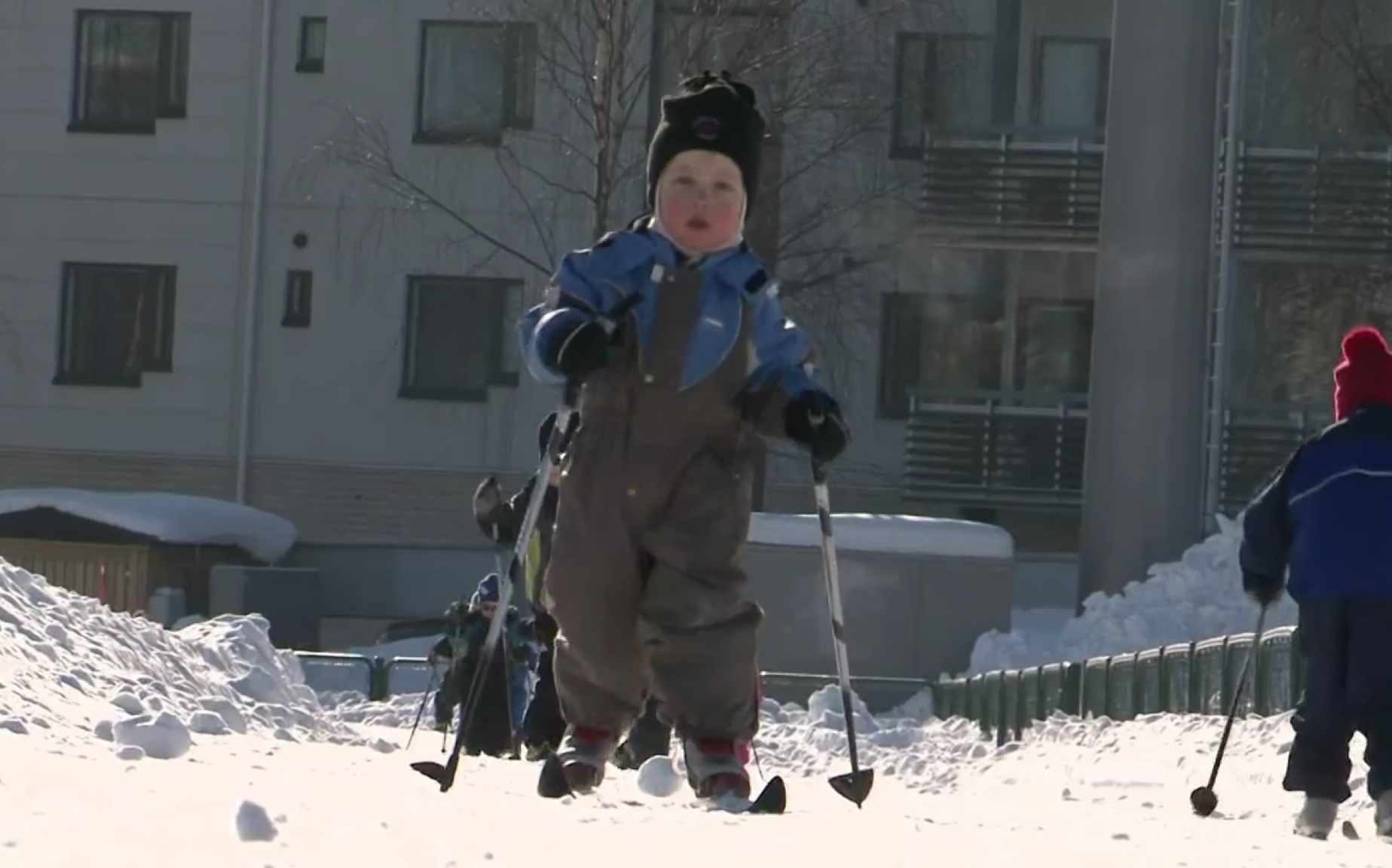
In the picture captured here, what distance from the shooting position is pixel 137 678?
9648mm

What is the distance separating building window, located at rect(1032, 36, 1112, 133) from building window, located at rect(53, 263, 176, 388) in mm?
10542

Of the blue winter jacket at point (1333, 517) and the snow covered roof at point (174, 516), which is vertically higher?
the blue winter jacket at point (1333, 517)

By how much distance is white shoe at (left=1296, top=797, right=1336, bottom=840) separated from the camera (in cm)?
796

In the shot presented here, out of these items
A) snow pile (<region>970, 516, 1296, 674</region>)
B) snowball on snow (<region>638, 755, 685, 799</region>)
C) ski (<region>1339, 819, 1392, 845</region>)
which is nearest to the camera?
snowball on snow (<region>638, 755, 685, 799</region>)

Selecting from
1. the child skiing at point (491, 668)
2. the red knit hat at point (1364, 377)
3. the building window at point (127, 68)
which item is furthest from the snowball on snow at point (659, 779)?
the building window at point (127, 68)

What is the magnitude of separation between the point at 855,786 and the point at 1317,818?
2.14 m

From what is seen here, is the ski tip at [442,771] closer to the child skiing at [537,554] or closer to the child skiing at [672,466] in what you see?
the child skiing at [672,466]

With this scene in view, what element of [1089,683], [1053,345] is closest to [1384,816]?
[1089,683]

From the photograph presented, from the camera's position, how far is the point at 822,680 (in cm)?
1877

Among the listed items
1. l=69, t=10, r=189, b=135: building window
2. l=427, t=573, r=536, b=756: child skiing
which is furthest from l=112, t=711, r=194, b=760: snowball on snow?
l=69, t=10, r=189, b=135: building window

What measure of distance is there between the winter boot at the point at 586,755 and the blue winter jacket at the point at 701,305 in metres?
0.87

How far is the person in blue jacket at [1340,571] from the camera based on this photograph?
812cm

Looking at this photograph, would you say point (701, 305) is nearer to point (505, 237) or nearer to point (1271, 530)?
point (1271, 530)

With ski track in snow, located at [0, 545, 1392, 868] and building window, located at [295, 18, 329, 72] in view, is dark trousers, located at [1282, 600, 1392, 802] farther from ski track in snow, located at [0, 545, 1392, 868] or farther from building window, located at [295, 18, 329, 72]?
building window, located at [295, 18, 329, 72]
